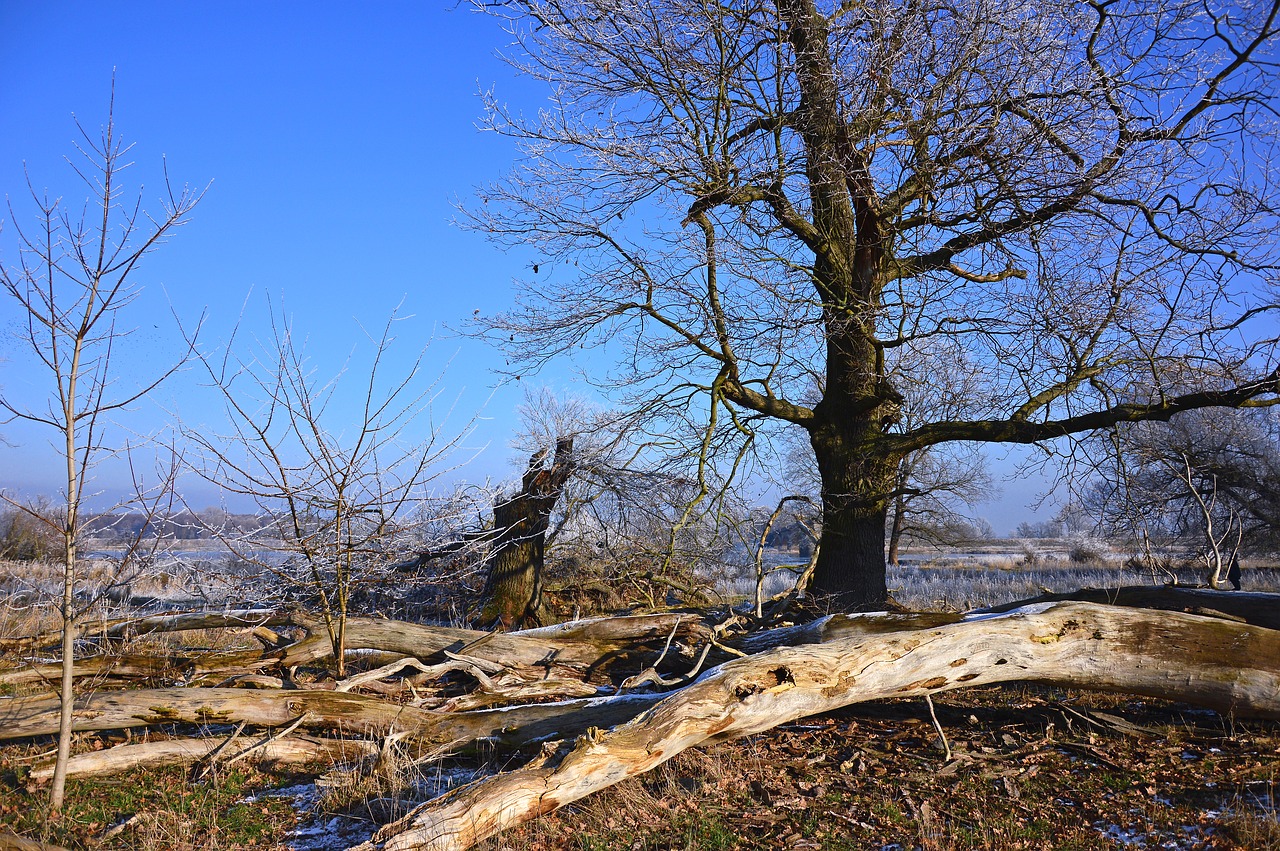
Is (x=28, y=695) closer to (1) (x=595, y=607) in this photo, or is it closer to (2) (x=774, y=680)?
(2) (x=774, y=680)

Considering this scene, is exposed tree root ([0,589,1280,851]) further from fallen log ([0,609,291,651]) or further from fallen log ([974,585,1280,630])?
fallen log ([0,609,291,651])

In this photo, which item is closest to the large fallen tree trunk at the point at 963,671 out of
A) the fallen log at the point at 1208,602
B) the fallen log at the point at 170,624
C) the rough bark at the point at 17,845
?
the fallen log at the point at 1208,602

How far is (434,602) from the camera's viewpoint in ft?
A: 35.0

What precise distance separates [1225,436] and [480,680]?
21.1 meters

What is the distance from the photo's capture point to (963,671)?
5.52 metres

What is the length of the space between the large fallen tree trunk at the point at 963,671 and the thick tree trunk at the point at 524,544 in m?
5.83

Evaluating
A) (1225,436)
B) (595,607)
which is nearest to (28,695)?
(595,607)

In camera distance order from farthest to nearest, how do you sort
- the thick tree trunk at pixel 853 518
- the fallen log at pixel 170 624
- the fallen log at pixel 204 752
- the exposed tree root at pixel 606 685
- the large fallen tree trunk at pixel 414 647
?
1. the thick tree trunk at pixel 853 518
2. the fallen log at pixel 170 624
3. the large fallen tree trunk at pixel 414 647
4. the fallen log at pixel 204 752
5. the exposed tree root at pixel 606 685

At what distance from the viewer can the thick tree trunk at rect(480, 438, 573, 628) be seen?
1053cm

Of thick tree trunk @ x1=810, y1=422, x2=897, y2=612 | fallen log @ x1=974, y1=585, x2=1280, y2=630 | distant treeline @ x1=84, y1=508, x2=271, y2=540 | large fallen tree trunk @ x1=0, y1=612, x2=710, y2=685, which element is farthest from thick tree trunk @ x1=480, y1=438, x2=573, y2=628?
fallen log @ x1=974, y1=585, x2=1280, y2=630

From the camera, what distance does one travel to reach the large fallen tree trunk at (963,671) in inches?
178

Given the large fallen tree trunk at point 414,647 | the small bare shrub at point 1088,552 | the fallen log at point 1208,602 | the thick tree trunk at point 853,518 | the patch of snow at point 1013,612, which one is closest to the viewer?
the patch of snow at point 1013,612

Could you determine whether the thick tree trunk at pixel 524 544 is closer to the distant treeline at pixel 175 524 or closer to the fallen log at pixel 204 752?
the distant treeline at pixel 175 524

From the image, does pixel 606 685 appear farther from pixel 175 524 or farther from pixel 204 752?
pixel 175 524
